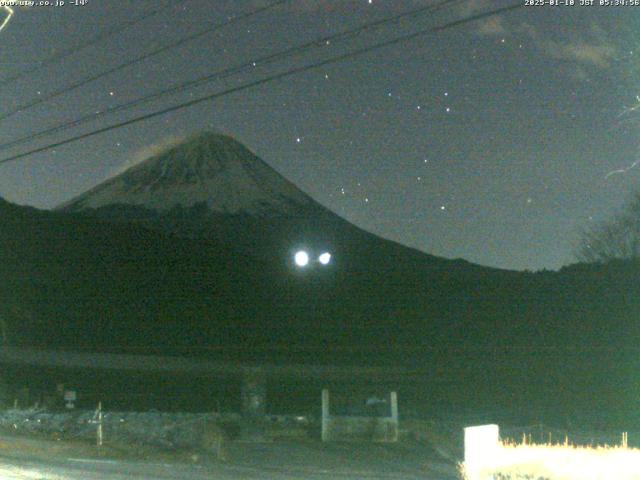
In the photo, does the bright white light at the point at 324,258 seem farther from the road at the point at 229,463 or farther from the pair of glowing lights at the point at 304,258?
the road at the point at 229,463

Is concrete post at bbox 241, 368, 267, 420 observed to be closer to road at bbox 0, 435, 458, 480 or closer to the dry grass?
road at bbox 0, 435, 458, 480

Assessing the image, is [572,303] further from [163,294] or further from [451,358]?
[163,294]

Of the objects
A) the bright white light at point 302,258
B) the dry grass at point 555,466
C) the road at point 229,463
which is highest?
the bright white light at point 302,258

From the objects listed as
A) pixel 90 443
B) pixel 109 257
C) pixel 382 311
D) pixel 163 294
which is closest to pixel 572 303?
pixel 382 311

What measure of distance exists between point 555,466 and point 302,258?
6.47 meters

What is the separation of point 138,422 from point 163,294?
63.1 m

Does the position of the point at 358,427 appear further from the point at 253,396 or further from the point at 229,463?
the point at 253,396

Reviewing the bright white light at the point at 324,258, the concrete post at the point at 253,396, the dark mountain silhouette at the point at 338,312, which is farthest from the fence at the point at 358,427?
the dark mountain silhouette at the point at 338,312

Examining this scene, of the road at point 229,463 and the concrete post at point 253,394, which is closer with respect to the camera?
the road at point 229,463

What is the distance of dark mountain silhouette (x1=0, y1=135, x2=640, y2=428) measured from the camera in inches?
2293

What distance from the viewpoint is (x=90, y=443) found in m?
22.5

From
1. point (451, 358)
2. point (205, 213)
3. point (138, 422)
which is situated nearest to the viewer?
point (138, 422)

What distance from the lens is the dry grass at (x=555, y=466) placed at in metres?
12.7

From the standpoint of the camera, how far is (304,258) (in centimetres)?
1769
